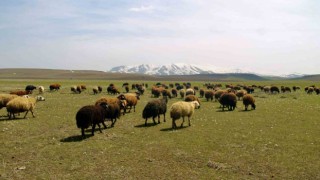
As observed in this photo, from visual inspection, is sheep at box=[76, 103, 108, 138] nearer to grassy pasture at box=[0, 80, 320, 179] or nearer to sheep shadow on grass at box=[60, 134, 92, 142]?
sheep shadow on grass at box=[60, 134, 92, 142]

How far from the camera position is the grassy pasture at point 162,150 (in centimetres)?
1263

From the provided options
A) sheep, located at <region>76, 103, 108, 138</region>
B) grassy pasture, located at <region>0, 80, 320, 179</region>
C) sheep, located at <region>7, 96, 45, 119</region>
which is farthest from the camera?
sheep, located at <region>7, 96, 45, 119</region>

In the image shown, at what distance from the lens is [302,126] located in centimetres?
2219

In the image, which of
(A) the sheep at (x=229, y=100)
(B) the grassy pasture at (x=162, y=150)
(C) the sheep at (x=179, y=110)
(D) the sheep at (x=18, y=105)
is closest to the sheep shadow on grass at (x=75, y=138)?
(B) the grassy pasture at (x=162, y=150)

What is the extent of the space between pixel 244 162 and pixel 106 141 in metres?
7.92

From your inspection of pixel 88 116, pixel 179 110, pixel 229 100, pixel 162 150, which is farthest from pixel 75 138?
pixel 229 100

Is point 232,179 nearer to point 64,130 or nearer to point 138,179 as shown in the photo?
point 138,179

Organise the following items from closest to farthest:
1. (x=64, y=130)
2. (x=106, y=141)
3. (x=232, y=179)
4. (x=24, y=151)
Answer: (x=232, y=179) < (x=24, y=151) < (x=106, y=141) < (x=64, y=130)

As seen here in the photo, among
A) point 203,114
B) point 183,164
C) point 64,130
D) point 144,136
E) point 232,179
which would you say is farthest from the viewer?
point 203,114

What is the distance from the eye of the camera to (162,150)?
15.8m

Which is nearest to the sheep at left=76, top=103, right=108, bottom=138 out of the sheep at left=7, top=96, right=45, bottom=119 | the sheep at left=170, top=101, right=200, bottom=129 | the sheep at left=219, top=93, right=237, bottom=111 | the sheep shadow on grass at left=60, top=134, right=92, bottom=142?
the sheep shadow on grass at left=60, top=134, right=92, bottom=142

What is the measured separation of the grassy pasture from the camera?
12.6 m

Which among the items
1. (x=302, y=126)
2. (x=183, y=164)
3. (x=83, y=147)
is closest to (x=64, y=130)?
(x=83, y=147)

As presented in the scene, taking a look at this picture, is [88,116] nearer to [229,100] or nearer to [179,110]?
[179,110]
